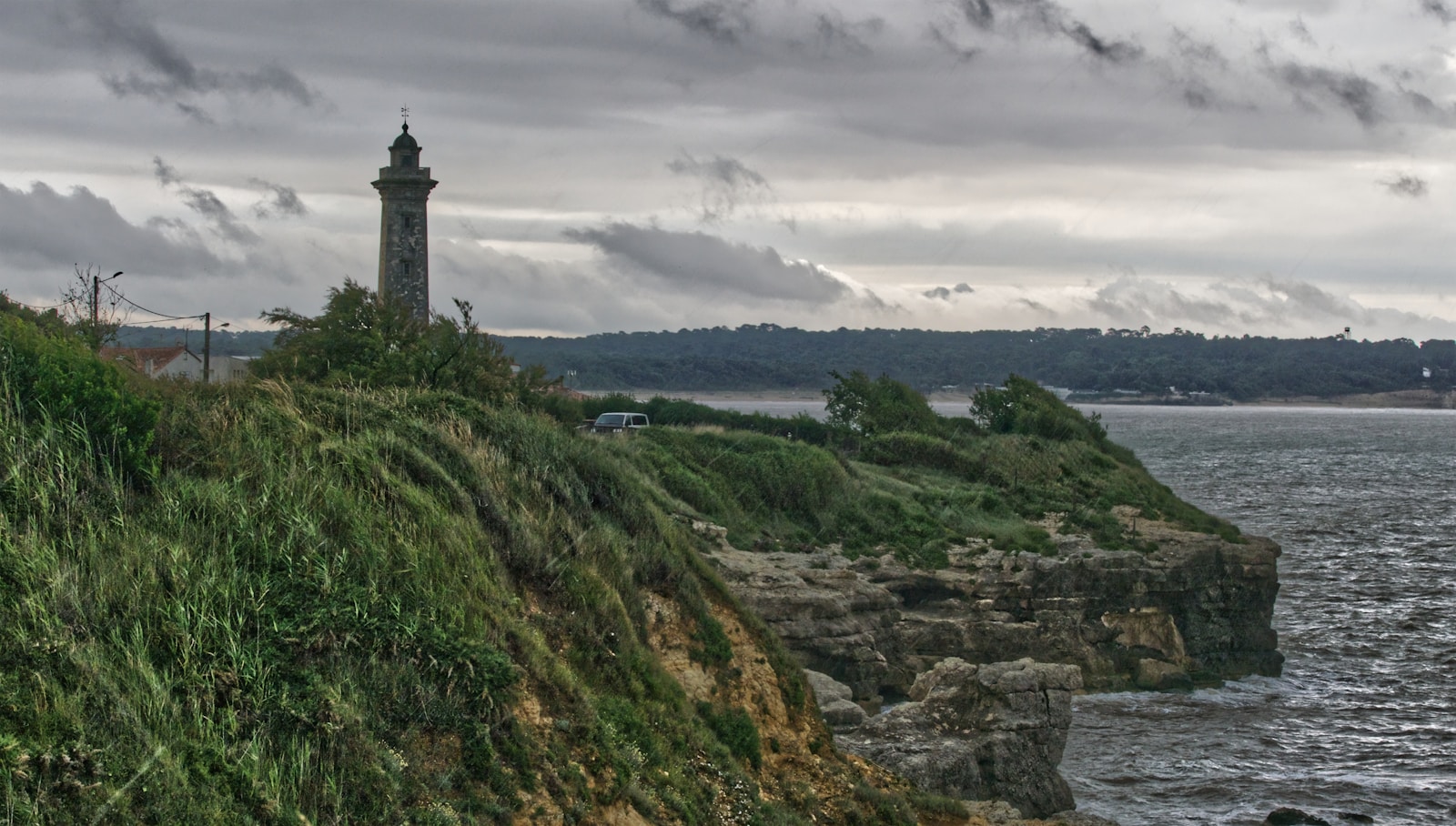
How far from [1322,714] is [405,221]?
29.4 metres

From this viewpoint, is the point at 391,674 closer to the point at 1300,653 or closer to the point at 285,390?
the point at 285,390

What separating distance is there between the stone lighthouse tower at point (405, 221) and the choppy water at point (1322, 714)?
25.6 m

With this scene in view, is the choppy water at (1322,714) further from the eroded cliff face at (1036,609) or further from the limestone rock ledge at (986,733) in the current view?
the limestone rock ledge at (986,733)

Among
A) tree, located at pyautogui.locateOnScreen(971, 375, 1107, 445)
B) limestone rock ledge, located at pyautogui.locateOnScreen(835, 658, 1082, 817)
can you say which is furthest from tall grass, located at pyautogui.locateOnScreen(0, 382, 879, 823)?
tree, located at pyautogui.locateOnScreen(971, 375, 1107, 445)

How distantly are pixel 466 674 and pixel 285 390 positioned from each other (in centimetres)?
479

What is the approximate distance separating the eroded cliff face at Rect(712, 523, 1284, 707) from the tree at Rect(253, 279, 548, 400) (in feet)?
23.2

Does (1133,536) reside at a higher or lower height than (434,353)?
lower

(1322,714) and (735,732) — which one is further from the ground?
(735,732)

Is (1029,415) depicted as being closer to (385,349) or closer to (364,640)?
(385,349)

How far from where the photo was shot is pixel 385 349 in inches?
1077

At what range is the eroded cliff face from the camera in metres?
21.0

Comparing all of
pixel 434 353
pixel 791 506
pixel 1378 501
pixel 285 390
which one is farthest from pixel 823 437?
pixel 285 390

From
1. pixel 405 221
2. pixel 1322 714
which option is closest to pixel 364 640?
pixel 1322 714

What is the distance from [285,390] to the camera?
471 inches
